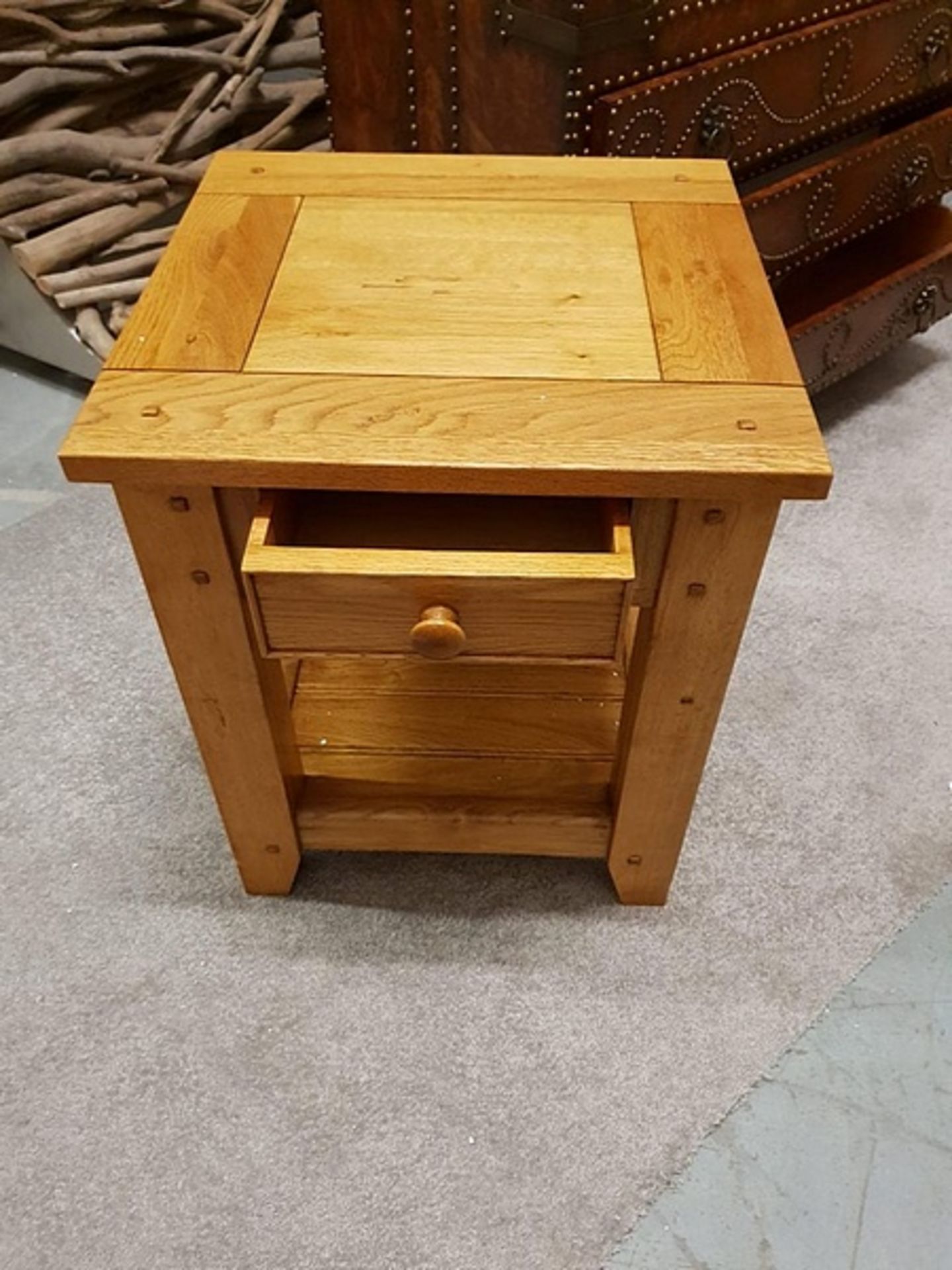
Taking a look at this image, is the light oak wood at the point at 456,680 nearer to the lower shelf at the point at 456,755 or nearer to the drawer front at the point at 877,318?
the lower shelf at the point at 456,755

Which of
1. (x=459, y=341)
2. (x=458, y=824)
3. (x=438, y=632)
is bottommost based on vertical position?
(x=458, y=824)

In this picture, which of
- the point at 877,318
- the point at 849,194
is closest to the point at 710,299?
the point at 849,194

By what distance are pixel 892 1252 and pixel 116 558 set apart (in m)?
1.15

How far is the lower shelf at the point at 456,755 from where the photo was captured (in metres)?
0.94

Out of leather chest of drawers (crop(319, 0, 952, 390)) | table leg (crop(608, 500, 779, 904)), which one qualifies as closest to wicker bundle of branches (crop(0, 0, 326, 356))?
leather chest of drawers (crop(319, 0, 952, 390))

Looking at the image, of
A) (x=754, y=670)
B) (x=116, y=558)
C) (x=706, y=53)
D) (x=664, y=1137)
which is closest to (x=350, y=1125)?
(x=664, y=1137)

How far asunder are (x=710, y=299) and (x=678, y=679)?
11.1 inches

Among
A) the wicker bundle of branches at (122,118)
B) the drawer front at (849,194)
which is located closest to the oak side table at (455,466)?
the drawer front at (849,194)

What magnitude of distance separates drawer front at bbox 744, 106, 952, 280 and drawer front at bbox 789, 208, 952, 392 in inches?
3.2

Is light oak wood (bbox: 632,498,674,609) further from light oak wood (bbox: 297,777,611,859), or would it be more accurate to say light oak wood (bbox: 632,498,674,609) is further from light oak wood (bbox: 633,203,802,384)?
light oak wood (bbox: 297,777,611,859)

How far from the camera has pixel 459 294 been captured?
2.48 ft

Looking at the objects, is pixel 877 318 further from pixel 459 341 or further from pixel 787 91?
pixel 459 341

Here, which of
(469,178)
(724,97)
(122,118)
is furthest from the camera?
(122,118)

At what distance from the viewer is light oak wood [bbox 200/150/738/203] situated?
33.9 inches
